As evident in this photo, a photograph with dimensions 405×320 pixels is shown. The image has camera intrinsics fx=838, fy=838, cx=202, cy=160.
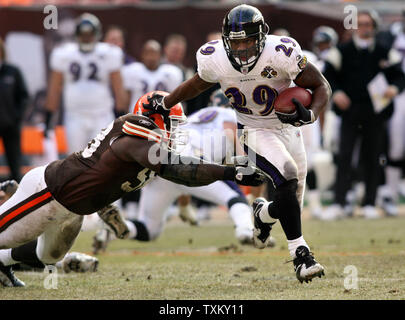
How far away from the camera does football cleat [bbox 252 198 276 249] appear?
503 cm

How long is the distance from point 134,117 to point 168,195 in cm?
205

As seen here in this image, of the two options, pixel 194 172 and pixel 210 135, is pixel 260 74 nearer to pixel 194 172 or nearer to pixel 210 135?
pixel 194 172

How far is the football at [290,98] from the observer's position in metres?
4.56

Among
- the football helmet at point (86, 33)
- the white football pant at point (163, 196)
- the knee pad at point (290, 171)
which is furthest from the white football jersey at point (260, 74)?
the football helmet at point (86, 33)

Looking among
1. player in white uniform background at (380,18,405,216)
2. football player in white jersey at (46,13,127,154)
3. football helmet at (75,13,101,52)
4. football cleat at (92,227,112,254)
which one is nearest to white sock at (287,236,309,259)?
football cleat at (92,227,112,254)

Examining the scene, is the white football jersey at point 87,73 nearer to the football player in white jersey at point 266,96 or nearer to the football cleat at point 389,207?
the football cleat at point 389,207

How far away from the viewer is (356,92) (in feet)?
29.3

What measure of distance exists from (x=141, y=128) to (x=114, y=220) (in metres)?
1.59

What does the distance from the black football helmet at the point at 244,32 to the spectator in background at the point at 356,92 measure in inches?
167

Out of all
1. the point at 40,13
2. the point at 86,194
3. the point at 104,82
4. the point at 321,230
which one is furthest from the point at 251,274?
the point at 40,13

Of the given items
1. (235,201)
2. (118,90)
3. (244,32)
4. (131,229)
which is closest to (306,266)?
(244,32)

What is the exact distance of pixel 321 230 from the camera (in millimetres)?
7797
